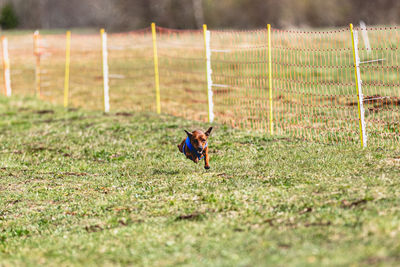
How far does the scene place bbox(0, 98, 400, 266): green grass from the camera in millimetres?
7434

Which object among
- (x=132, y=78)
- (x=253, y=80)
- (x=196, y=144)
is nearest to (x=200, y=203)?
(x=196, y=144)

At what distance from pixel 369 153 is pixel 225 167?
3.10 meters

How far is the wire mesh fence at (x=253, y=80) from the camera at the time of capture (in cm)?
1595

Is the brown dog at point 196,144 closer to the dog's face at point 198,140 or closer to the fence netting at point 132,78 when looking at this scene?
the dog's face at point 198,140

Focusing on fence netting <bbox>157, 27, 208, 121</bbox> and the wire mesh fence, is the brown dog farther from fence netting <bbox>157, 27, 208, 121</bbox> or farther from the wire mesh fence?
fence netting <bbox>157, 27, 208, 121</bbox>

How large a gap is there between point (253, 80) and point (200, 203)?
19082 mm

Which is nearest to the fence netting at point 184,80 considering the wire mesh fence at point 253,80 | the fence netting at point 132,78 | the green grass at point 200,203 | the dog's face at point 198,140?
the wire mesh fence at point 253,80

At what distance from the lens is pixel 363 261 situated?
6.41m

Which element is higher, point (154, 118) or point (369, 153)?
point (154, 118)

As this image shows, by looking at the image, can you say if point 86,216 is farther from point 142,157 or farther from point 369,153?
point 369,153

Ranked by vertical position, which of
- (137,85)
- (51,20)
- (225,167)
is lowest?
(225,167)

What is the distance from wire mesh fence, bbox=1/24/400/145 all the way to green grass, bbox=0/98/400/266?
1.50 m

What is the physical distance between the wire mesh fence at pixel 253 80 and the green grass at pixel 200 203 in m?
1.50

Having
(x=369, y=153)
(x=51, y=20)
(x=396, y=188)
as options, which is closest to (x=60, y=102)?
(x=369, y=153)
